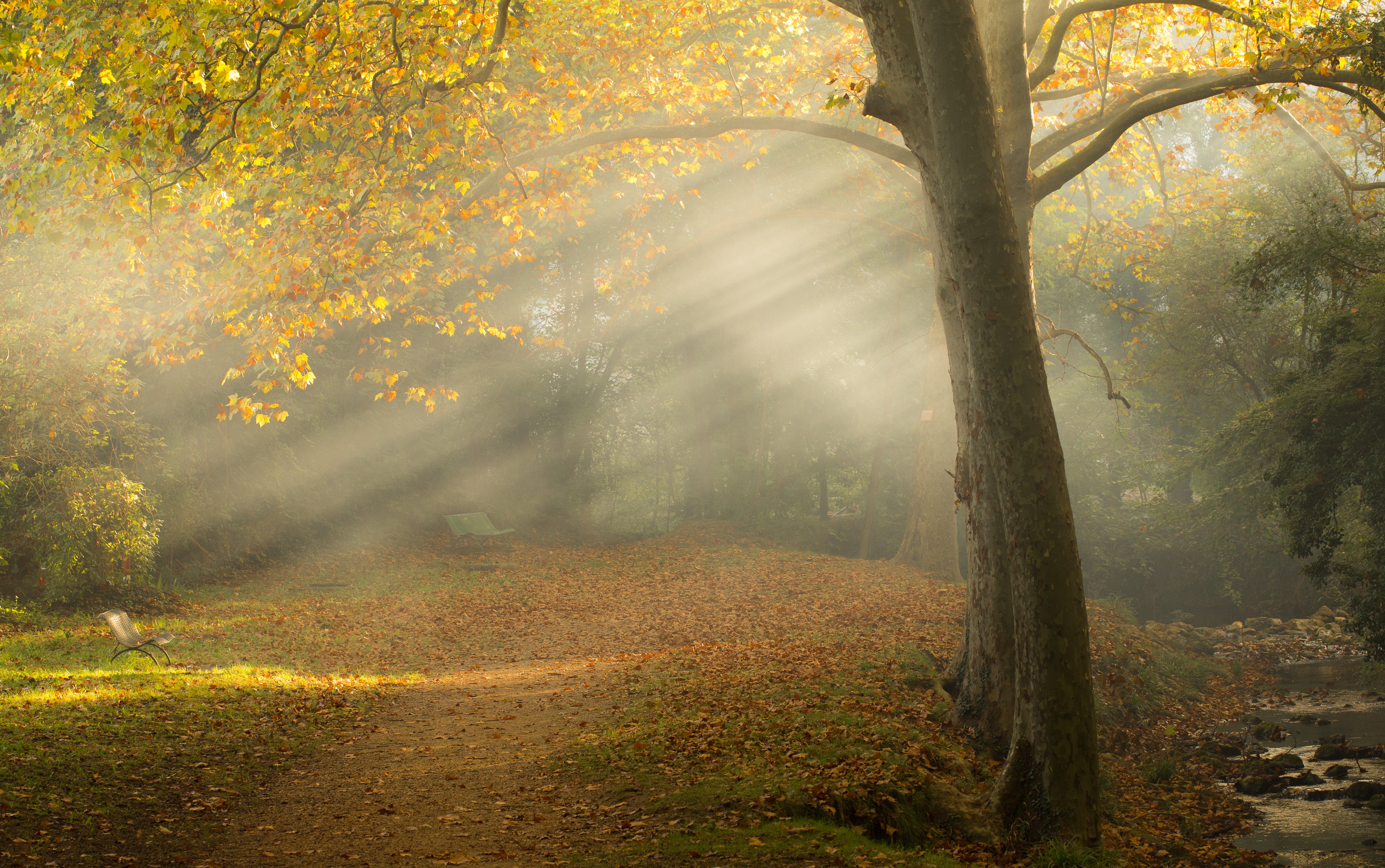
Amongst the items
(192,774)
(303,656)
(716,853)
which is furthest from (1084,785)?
(303,656)

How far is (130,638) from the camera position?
970cm

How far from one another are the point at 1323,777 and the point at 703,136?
33.3 ft

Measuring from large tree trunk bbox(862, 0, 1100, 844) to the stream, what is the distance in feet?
8.82

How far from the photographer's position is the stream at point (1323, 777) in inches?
279

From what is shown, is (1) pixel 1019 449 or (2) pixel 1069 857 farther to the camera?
(1) pixel 1019 449

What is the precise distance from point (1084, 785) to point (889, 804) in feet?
4.46

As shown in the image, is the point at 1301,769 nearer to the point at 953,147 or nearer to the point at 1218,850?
the point at 1218,850

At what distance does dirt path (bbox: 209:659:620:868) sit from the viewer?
543cm

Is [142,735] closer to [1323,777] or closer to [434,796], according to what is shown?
[434,796]

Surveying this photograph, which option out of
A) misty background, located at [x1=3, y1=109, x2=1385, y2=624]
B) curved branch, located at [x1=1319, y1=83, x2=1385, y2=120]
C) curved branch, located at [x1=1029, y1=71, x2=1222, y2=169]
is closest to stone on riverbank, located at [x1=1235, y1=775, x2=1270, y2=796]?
misty background, located at [x1=3, y1=109, x2=1385, y2=624]

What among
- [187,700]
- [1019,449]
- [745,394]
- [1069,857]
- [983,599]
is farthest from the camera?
[745,394]

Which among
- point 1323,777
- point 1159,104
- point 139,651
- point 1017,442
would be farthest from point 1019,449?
point 139,651

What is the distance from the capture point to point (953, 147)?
6051 millimetres

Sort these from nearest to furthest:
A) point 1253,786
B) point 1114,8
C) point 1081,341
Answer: point 1253,786
point 1114,8
point 1081,341
